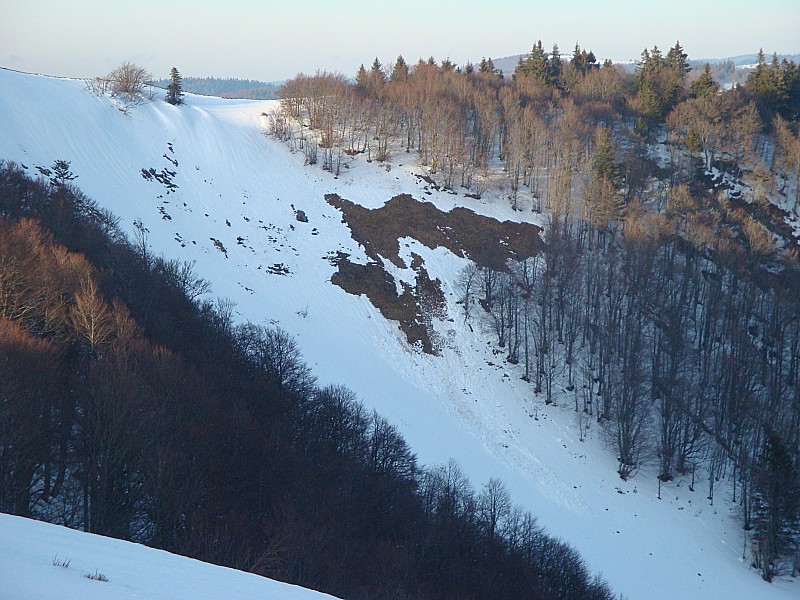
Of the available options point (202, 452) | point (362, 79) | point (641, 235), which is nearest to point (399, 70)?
point (362, 79)

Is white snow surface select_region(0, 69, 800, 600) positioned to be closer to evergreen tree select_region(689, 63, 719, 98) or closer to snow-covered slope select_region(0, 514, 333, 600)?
snow-covered slope select_region(0, 514, 333, 600)

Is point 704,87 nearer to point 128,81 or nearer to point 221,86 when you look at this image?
point 128,81

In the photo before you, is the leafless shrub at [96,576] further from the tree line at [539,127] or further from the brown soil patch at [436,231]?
the tree line at [539,127]

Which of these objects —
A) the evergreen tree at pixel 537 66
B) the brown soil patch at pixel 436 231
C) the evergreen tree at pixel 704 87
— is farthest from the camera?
the evergreen tree at pixel 537 66

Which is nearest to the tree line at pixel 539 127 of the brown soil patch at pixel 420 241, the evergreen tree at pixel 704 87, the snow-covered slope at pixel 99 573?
the evergreen tree at pixel 704 87

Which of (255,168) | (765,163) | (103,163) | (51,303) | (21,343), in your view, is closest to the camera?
(21,343)

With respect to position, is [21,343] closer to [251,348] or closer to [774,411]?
[251,348]

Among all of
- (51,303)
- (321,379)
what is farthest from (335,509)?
(321,379)

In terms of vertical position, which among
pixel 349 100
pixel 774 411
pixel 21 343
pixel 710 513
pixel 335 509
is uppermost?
Answer: pixel 349 100
